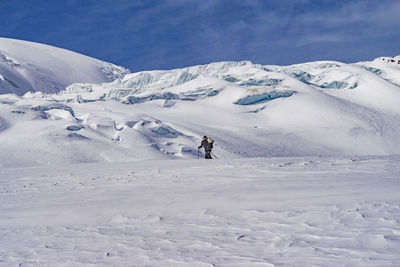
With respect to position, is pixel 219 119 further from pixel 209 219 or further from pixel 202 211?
pixel 209 219

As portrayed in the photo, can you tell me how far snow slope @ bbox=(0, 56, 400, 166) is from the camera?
84.2 feet

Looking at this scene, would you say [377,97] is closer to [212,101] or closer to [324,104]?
[324,104]

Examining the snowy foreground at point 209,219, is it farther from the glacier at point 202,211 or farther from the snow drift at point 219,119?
the snow drift at point 219,119

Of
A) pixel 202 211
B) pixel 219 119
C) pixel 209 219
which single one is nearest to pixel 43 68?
pixel 219 119

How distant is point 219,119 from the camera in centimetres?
3897

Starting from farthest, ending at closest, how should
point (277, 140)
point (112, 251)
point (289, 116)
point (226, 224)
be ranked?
point (289, 116) → point (277, 140) → point (226, 224) → point (112, 251)

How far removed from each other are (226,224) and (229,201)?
1.17 metres

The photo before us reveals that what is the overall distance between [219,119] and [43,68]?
234 ft

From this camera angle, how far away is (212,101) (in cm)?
4466

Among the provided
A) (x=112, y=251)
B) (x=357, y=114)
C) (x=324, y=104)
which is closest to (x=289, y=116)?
(x=324, y=104)

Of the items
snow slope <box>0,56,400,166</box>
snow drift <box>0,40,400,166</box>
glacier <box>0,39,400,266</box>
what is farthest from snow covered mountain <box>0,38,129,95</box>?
glacier <box>0,39,400,266</box>

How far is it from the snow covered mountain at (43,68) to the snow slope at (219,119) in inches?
1272

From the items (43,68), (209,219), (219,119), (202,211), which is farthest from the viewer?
(43,68)

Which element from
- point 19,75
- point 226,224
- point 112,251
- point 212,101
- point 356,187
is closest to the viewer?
point 112,251
